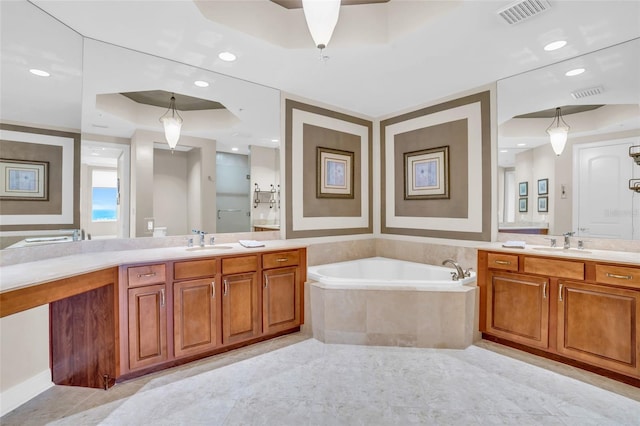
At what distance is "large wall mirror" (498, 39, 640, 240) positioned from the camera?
97.9 inches

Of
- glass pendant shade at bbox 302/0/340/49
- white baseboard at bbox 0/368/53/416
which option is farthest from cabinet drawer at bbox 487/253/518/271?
white baseboard at bbox 0/368/53/416

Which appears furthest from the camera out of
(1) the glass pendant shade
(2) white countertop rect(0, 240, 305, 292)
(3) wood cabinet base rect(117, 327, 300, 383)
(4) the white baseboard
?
(3) wood cabinet base rect(117, 327, 300, 383)

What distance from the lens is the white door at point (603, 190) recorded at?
98.5 inches

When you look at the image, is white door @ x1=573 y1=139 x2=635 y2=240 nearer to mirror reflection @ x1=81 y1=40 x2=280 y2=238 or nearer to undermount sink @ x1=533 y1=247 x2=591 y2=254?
undermount sink @ x1=533 y1=247 x2=591 y2=254

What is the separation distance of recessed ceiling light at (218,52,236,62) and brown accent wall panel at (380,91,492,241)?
7.36 feet

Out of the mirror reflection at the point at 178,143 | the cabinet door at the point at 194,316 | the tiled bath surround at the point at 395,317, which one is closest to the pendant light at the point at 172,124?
the mirror reflection at the point at 178,143

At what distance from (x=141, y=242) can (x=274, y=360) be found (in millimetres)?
1495

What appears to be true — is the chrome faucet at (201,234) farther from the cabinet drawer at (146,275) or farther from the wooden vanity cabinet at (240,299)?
the cabinet drawer at (146,275)

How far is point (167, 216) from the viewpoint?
2.79 m

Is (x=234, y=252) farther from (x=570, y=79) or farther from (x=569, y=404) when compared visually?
(x=570, y=79)

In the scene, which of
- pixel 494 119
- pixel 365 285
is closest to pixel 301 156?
pixel 365 285

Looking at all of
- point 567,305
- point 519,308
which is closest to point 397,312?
point 519,308

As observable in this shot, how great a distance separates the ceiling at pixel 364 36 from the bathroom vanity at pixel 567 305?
1.63 metres

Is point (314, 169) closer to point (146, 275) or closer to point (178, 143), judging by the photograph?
point (178, 143)
